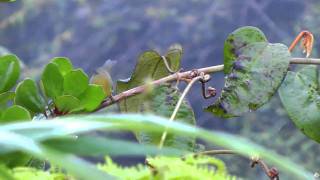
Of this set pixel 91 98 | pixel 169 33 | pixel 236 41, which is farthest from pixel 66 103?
pixel 169 33

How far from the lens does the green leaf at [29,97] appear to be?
0.39 m

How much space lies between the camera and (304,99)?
43 cm

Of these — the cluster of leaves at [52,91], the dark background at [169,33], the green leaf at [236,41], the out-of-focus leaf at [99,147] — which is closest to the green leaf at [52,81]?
the cluster of leaves at [52,91]

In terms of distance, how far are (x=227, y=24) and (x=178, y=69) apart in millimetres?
3148

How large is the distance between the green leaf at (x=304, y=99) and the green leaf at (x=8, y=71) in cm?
17

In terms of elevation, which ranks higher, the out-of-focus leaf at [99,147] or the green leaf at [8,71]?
the green leaf at [8,71]

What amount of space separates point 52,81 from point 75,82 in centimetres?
1

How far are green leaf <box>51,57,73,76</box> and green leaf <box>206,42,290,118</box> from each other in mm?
91

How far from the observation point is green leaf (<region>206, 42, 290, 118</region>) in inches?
16.2

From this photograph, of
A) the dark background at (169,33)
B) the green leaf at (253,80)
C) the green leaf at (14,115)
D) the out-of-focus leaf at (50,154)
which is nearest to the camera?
the out-of-focus leaf at (50,154)

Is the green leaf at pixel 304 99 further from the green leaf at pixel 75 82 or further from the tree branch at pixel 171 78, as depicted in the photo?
the green leaf at pixel 75 82

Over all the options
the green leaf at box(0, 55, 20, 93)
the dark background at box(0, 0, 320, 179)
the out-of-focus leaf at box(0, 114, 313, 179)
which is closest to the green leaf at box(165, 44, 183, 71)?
the green leaf at box(0, 55, 20, 93)

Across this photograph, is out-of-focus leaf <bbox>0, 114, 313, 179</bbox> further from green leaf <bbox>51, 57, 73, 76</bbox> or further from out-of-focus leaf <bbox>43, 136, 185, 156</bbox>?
green leaf <bbox>51, 57, 73, 76</bbox>

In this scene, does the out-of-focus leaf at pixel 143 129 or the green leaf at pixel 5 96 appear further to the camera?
the green leaf at pixel 5 96
